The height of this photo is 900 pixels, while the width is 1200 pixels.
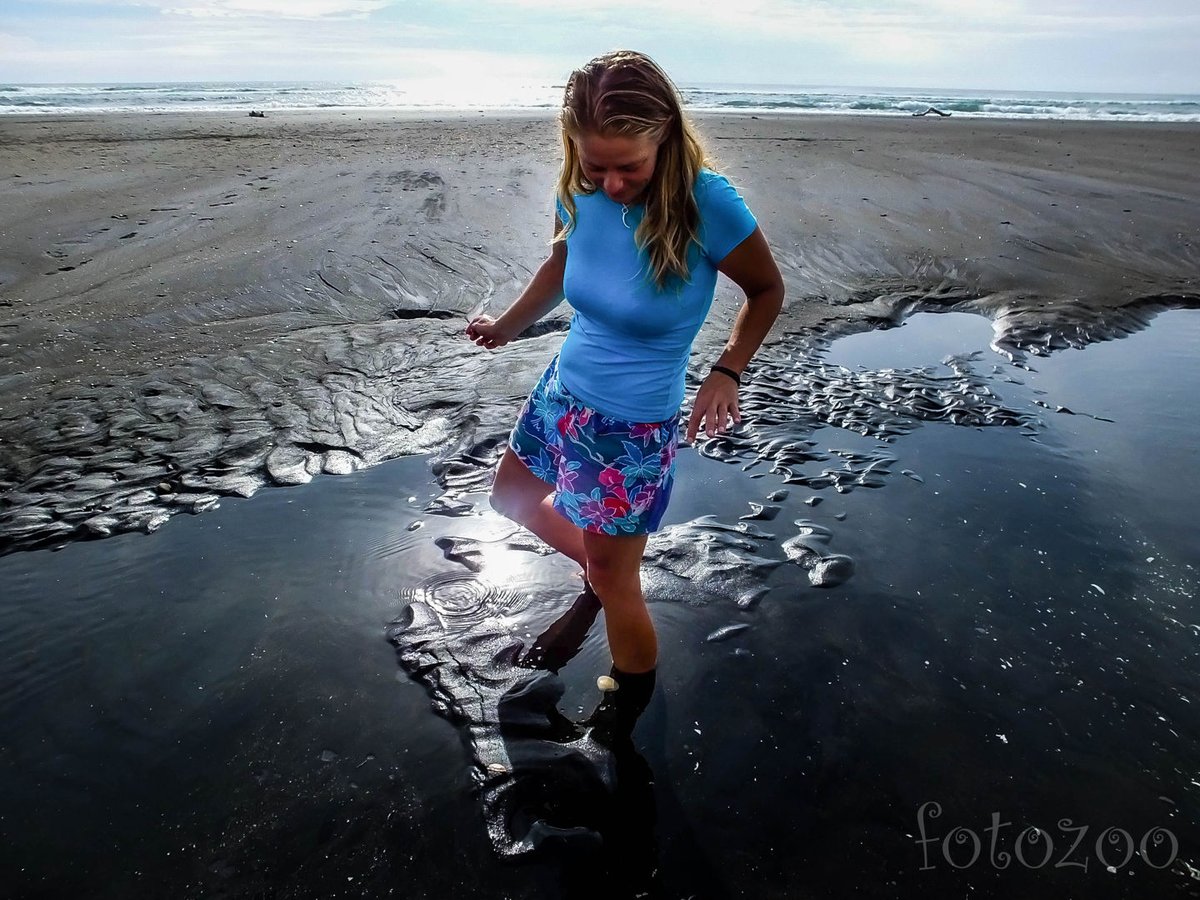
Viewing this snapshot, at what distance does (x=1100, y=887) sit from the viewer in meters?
2.03

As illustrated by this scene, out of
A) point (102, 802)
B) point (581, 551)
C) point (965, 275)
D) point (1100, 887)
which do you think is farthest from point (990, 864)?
point (965, 275)

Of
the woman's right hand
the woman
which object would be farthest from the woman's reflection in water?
the woman's right hand

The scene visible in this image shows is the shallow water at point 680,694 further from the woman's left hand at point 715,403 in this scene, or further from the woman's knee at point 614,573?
the woman's left hand at point 715,403

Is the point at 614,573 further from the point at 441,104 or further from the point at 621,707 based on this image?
the point at 441,104

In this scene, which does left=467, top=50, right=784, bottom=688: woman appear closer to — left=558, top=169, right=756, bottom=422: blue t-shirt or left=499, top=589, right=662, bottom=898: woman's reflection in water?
left=558, top=169, right=756, bottom=422: blue t-shirt

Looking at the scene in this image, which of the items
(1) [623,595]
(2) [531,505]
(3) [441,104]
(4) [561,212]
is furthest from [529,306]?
(3) [441,104]

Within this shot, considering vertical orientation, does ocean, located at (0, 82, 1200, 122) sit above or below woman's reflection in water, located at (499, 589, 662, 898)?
above

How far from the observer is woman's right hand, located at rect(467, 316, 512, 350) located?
A: 284cm

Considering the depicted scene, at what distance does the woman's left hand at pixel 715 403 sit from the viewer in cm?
228

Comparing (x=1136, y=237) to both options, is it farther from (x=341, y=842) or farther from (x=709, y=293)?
(x=341, y=842)

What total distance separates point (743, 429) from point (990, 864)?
2.75m

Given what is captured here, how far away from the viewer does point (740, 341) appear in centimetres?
231

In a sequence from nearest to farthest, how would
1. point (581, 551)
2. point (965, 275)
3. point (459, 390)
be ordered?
point (581, 551) → point (459, 390) → point (965, 275)

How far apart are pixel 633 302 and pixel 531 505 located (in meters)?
1.02
